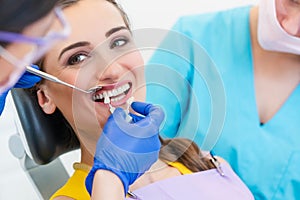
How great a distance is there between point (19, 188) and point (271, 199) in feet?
2.94

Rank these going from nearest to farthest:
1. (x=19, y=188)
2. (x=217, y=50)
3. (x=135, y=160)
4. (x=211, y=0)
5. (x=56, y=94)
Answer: (x=135, y=160), (x=56, y=94), (x=217, y=50), (x=19, y=188), (x=211, y=0)

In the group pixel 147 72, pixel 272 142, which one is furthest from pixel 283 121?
pixel 147 72

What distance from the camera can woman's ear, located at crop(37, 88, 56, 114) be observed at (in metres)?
1.07

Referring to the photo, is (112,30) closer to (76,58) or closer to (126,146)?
(76,58)

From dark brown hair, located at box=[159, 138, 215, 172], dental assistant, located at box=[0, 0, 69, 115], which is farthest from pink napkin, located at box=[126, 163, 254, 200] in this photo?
dental assistant, located at box=[0, 0, 69, 115]

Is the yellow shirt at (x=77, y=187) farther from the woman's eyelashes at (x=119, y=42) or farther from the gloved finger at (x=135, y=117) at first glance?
the woman's eyelashes at (x=119, y=42)

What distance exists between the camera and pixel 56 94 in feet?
3.42

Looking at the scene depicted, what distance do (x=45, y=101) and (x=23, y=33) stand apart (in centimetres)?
68

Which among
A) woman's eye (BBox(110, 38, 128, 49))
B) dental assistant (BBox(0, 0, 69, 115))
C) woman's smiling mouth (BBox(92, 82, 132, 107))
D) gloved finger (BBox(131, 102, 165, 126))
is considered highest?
dental assistant (BBox(0, 0, 69, 115))

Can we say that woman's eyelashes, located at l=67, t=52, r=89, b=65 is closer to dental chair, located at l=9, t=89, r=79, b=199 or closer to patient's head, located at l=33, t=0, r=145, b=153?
patient's head, located at l=33, t=0, r=145, b=153

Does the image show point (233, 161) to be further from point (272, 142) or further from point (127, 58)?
point (127, 58)

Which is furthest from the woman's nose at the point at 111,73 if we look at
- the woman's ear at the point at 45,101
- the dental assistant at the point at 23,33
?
the dental assistant at the point at 23,33

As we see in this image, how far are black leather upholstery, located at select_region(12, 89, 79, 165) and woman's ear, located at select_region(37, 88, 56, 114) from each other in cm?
4

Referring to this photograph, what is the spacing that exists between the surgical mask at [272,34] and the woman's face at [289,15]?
0.02 metres
